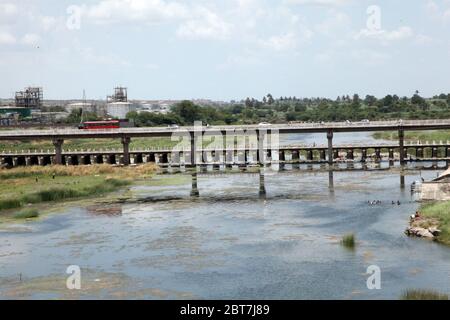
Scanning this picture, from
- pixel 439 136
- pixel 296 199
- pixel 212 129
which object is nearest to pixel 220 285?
pixel 296 199

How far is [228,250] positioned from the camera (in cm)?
5353

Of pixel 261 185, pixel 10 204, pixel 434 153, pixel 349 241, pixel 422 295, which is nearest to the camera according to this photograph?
pixel 422 295

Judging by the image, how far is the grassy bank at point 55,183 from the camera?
7912 cm

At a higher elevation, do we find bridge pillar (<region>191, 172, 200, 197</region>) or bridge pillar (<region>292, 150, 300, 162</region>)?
bridge pillar (<region>292, 150, 300, 162</region>)

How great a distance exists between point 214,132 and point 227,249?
76383 millimetres

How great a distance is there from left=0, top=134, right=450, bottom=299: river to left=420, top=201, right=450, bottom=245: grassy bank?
145 cm

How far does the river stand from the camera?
4338 cm

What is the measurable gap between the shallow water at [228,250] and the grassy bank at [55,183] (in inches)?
261

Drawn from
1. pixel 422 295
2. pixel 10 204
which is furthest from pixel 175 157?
pixel 422 295

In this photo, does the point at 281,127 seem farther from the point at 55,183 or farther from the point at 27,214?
the point at 27,214

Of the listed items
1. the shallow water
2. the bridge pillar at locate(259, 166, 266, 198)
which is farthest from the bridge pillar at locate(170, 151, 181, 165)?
the shallow water

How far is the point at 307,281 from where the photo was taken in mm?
44000

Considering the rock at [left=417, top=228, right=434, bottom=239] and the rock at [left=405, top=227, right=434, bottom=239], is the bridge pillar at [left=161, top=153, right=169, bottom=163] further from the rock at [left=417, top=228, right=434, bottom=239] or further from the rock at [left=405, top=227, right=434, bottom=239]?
the rock at [left=417, top=228, right=434, bottom=239]

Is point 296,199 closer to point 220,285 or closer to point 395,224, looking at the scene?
point 395,224
